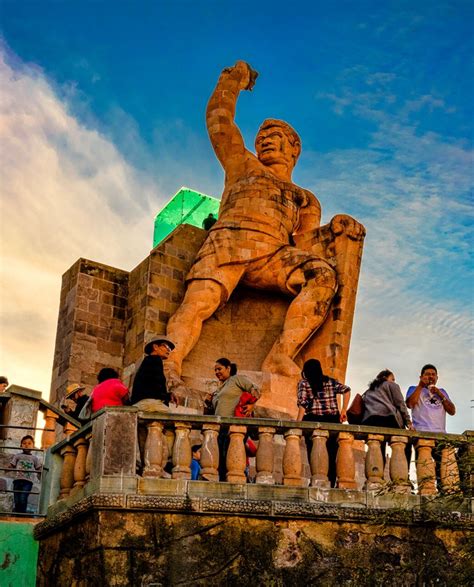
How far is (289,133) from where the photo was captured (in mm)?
17938

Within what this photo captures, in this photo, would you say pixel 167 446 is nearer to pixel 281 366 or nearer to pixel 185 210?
pixel 281 366

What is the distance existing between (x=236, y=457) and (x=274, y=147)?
7594 millimetres

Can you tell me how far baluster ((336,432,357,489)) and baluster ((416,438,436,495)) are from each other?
Result: 25.9 inches

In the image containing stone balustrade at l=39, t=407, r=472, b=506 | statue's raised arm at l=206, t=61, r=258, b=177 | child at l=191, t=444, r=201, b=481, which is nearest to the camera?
stone balustrade at l=39, t=407, r=472, b=506

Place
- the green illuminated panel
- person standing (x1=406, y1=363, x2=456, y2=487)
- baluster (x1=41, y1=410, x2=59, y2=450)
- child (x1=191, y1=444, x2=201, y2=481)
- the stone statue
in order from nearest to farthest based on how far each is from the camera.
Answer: child (x1=191, y1=444, x2=201, y2=481)
person standing (x1=406, y1=363, x2=456, y2=487)
baluster (x1=41, y1=410, x2=59, y2=450)
the stone statue
the green illuminated panel

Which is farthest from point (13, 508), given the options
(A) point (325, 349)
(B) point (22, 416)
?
(A) point (325, 349)

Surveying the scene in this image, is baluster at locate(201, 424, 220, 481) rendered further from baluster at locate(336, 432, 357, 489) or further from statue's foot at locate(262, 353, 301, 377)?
statue's foot at locate(262, 353, 301, 377)

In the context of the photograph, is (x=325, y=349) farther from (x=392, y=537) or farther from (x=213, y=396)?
(x=392, y=537)

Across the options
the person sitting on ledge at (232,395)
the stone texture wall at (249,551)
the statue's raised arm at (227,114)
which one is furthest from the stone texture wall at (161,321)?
the stone texture wall at (249,551)

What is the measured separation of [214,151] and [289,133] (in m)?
1.20

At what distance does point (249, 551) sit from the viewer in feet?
35.1

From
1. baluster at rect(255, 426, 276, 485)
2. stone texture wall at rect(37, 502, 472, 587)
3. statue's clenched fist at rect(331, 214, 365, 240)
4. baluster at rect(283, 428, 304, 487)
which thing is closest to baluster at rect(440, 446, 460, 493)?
stone texture wall at rect(37, 502, 472, 587)

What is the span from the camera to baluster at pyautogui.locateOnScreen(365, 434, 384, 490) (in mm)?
11453

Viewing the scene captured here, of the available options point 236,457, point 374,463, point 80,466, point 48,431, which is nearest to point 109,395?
point 80,466
